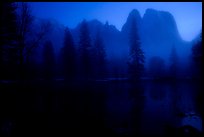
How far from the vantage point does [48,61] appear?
14.4 meters

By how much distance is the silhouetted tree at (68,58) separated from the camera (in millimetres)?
15068

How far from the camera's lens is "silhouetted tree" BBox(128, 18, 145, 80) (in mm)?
16716

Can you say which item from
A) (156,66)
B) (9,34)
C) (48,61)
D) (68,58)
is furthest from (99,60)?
(9,34)

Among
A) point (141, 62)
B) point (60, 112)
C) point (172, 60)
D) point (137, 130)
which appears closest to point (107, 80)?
point (141, 62)

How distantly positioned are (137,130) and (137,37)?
1473 cm

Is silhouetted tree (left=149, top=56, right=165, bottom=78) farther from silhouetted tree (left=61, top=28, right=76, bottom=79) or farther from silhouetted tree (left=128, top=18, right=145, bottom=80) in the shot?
silhouetted tree (left=61, top=28, right=76, bottom=79)

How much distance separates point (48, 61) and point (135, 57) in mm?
7875

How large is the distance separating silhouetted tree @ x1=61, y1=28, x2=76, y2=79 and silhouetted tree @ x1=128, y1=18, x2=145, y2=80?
4.66 m

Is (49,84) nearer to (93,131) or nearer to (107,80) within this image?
(107,80)

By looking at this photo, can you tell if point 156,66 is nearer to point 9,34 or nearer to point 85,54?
point 85,54

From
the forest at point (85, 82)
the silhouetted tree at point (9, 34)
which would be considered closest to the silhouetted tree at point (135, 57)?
the forest at point (85, 82)

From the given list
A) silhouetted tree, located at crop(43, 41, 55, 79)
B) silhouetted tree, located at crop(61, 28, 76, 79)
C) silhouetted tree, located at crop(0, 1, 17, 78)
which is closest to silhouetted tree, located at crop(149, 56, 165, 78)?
silhouetted tree, located at crop(61, 28, 76, 79)

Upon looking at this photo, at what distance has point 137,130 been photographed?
607cm

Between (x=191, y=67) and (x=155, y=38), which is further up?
(x=155, y=38)
